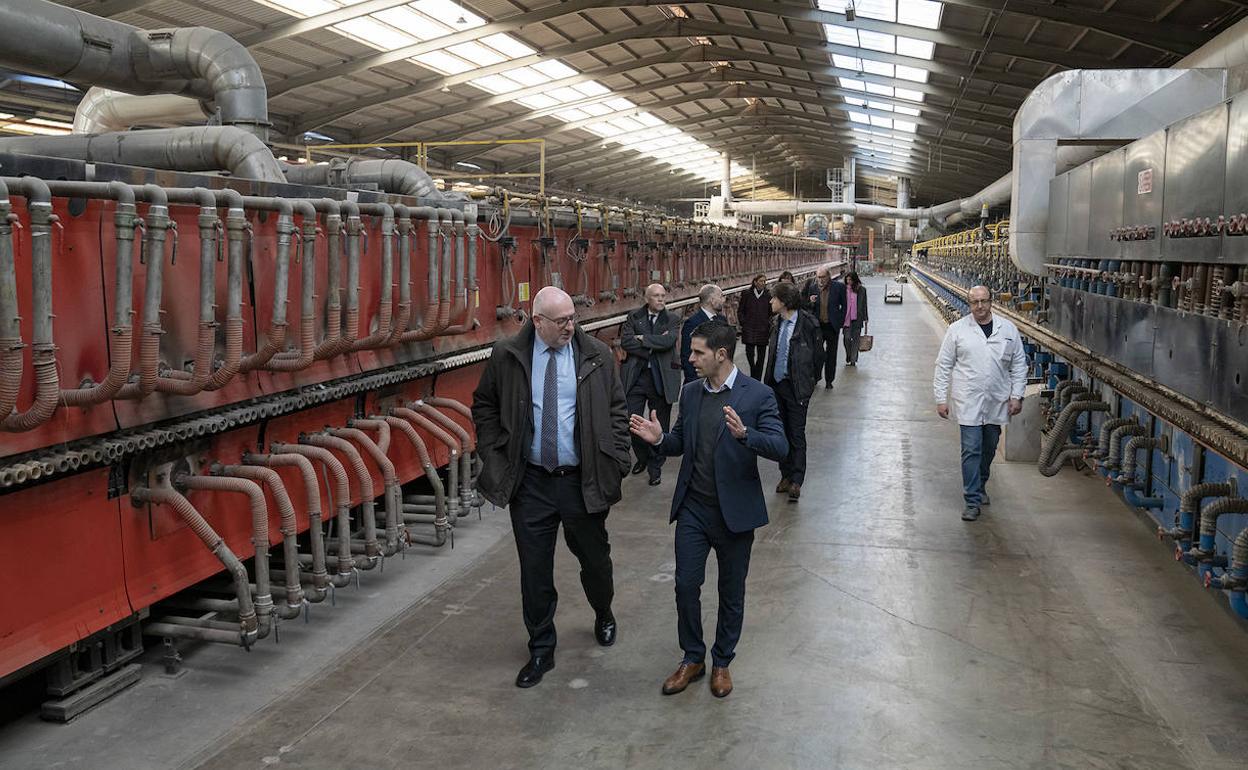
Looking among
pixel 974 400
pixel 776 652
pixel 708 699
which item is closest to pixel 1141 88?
pixel 974 400

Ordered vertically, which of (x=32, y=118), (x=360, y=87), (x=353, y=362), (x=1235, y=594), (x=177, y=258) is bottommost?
(x=1235, y=594)

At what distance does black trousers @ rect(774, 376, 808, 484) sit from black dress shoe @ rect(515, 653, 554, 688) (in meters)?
3.62

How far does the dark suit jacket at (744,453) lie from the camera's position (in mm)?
4102

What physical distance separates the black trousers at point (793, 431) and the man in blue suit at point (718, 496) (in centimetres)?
343

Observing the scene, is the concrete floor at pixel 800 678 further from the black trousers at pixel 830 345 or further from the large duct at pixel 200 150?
the black trousers at pixel 830 345

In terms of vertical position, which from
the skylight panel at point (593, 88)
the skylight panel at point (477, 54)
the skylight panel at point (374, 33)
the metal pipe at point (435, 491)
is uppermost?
the skylight panel at point (593, 88)

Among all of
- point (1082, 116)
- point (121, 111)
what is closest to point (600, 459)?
point (1082, 116)

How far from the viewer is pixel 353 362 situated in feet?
18.9

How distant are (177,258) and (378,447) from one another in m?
1.69

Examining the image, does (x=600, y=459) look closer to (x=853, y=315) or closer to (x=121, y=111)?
(x=121, y=111)

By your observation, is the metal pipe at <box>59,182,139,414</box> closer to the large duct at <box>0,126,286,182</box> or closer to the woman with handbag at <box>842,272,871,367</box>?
the large duct at <box>0,126,286,182</box>

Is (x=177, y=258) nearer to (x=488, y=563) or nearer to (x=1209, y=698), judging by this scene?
(x=488, y=563)

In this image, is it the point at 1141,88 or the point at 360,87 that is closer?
the point at 1141,88

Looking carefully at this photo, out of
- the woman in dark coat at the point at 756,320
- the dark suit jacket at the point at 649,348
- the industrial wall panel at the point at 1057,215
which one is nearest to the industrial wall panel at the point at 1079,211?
the industrial wall panel at the point at 1057,215
